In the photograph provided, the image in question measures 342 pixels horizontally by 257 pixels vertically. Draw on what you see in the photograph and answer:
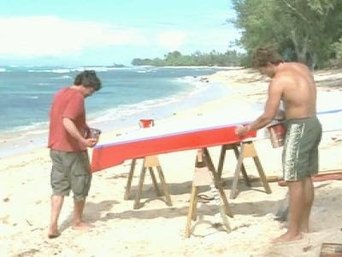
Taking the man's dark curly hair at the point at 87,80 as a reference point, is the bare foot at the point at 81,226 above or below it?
below

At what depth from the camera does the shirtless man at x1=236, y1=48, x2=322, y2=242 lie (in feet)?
16.7

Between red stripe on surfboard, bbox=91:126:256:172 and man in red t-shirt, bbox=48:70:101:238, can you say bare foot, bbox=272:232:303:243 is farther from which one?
man in red t-shirt, bbox=48:70:101:238

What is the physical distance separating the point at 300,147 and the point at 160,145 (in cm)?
187

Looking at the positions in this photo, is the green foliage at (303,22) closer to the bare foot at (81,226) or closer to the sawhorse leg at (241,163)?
the sawhorse leg at (241,163)

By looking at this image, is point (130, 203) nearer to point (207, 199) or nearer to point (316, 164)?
point (207, 199)

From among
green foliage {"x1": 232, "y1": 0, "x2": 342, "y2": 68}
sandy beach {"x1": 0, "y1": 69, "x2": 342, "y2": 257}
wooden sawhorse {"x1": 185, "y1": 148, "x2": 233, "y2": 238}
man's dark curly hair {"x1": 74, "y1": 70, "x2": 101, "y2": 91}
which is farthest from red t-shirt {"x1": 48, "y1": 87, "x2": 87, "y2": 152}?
green foliage {"x1": 232, "y1": 0, "x2": 342, "y2": 68}

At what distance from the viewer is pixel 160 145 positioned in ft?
21.4

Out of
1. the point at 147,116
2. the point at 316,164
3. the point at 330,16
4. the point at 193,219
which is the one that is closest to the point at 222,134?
the point at 193,219

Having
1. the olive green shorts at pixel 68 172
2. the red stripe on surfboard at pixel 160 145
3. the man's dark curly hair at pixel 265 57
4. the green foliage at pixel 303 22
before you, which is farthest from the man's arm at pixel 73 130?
the green foliage at pixel 303 22

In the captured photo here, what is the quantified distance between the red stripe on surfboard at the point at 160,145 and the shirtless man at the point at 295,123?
1252 millimetres

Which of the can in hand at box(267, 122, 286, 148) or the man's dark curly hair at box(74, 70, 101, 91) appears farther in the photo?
the man's dark curly hair at box(74, 70, 101, 91)

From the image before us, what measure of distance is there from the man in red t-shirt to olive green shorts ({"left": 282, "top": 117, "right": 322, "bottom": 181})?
1955mm

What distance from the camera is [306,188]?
518 cm

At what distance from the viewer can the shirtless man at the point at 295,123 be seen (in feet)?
16.7
